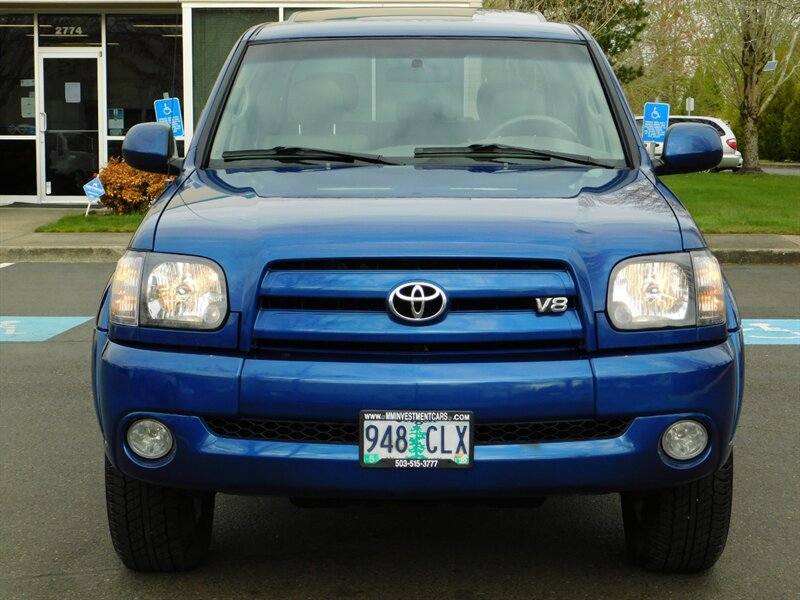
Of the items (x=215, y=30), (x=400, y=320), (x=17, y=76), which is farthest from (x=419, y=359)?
(x=17, y=76)

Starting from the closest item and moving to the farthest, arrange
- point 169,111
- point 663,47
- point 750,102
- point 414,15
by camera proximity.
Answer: point 414,15, point 169,111, point 750,102, point 663,47

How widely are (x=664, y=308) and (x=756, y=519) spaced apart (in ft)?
5.09

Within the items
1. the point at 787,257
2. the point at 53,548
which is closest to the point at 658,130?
the point at 787,257

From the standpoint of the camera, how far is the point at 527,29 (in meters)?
5.15

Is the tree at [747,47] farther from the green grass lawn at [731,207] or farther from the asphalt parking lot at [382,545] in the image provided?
the asphalt parking lot at [382,545]

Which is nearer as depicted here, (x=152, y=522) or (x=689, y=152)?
(x=152, y=522)

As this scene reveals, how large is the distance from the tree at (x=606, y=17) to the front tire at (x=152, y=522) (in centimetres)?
2584

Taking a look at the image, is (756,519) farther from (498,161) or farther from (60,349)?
(60,349)

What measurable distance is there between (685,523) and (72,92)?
18.6 metres

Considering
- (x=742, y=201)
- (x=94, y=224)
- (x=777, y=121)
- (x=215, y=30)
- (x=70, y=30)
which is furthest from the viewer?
(x=777, y=121)

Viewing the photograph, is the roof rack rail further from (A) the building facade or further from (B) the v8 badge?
(A) the building facade

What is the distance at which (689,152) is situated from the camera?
188 inches

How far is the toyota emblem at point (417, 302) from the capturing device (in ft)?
11.3

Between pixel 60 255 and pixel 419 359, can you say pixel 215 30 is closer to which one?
pixel 60 255
